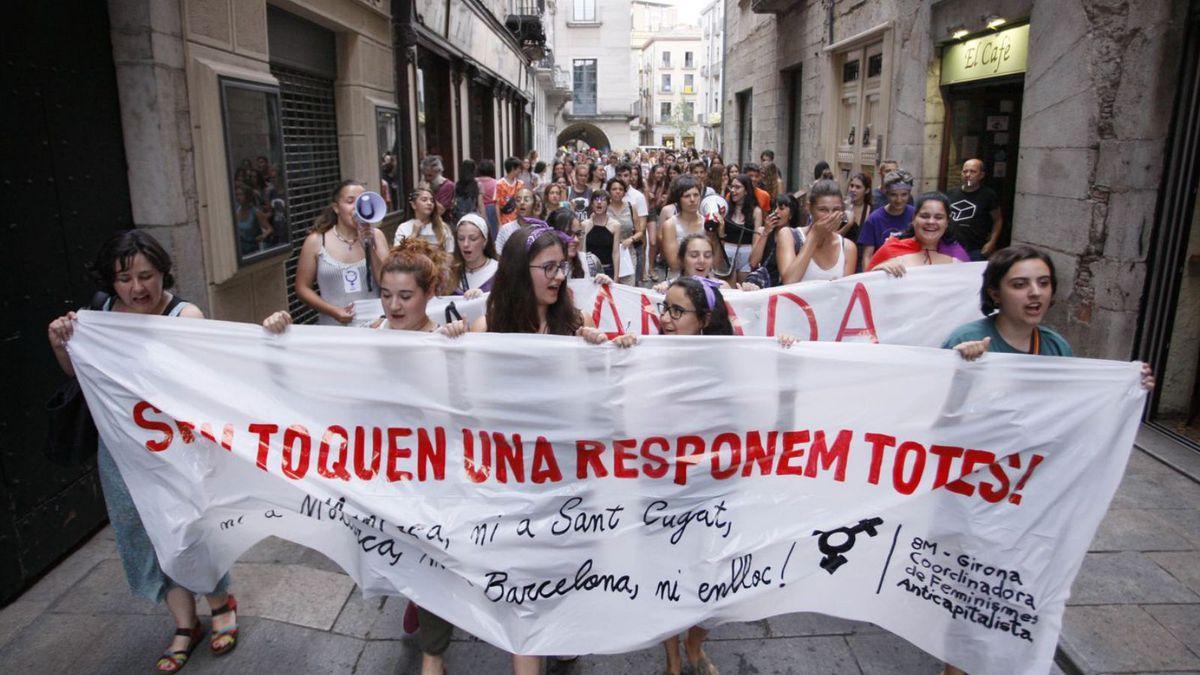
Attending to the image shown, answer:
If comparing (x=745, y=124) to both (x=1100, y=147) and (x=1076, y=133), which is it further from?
(x=1100, y=147)

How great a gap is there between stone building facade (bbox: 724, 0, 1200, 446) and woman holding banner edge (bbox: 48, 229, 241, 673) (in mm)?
6028

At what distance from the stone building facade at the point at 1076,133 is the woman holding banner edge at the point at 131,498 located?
603cm

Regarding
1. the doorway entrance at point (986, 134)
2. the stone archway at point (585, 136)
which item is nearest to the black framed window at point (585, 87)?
the stone archway at point (585, 136)

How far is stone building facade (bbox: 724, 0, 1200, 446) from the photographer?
5.86 meters

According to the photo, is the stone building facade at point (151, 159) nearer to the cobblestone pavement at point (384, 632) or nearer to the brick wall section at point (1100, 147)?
the cobblestone pavement at point (384, 632)

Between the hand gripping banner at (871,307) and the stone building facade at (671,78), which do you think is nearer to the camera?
the hand gripping banner at (871,307)

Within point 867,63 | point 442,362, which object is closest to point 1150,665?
point 442,362

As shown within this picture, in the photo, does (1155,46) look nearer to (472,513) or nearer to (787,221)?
(787,221)

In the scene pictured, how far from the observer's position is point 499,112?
21.5 m

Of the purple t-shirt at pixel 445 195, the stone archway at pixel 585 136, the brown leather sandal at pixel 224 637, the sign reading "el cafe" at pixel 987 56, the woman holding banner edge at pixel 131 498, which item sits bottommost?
the brown leather sandal at pixel 224 637

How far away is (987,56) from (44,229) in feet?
26.8

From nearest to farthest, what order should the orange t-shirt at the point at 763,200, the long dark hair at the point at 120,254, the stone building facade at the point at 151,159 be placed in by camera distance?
1. the long dark hair at the point at 120,254
2. the stone building facade at the point at 151,159
3. the orange t-shirt at the point at 763,200

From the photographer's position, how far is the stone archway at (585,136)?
56062 mm

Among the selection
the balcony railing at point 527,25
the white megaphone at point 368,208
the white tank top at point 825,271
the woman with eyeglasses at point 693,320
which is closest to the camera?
the woman with eyeglasses at point 693,320
